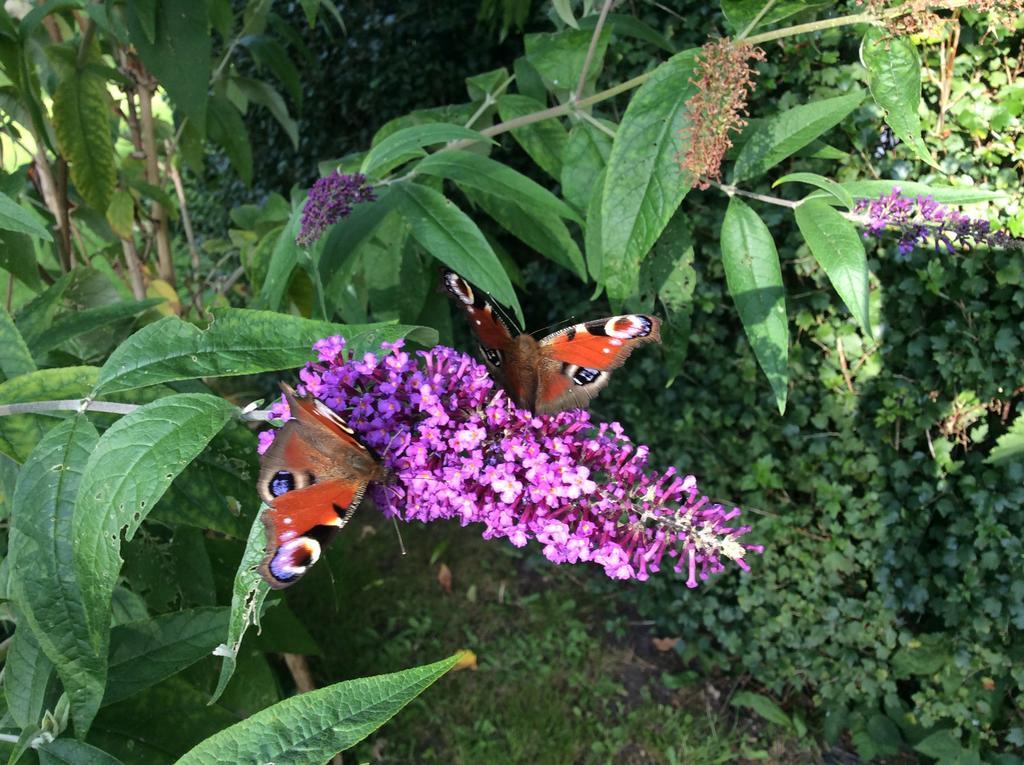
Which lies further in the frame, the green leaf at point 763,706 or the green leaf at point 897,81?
the green leaf at point 763,706

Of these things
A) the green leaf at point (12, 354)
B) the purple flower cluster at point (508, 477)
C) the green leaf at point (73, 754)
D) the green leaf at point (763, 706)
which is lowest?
the green leaf at point (763, 706)

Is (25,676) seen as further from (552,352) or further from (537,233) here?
(537,233)

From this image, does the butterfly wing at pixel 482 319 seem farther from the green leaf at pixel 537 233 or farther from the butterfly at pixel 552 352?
the green leaf at pixel 537 233

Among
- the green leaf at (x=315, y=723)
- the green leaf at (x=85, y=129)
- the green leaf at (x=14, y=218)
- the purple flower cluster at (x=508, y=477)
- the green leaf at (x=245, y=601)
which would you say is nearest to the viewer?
the green leaf at (x=315, y=723)

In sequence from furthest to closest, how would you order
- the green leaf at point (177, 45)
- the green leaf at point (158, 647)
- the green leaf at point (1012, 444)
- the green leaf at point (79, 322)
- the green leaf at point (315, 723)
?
1. the green leaf at point (1012, 444)
2. the green leaf at point (177, 45)
3. the green leaf at point (79, 322)
4. the green leaf at point (158, 647)
5. the green leaf at point (315, 723)

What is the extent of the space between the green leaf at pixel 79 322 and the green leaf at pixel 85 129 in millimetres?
819

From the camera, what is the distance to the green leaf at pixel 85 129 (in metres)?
2.15

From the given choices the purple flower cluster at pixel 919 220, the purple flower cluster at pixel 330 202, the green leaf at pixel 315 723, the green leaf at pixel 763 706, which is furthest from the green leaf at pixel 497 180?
the green leaf at pixel 763 706

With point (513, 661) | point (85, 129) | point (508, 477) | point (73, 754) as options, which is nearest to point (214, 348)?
point (508, 477)

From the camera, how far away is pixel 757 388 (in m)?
3.22

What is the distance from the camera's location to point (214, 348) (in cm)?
102

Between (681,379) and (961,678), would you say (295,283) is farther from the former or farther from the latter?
(961,678)

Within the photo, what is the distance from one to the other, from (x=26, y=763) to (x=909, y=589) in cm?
285

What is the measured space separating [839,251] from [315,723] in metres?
1.08
